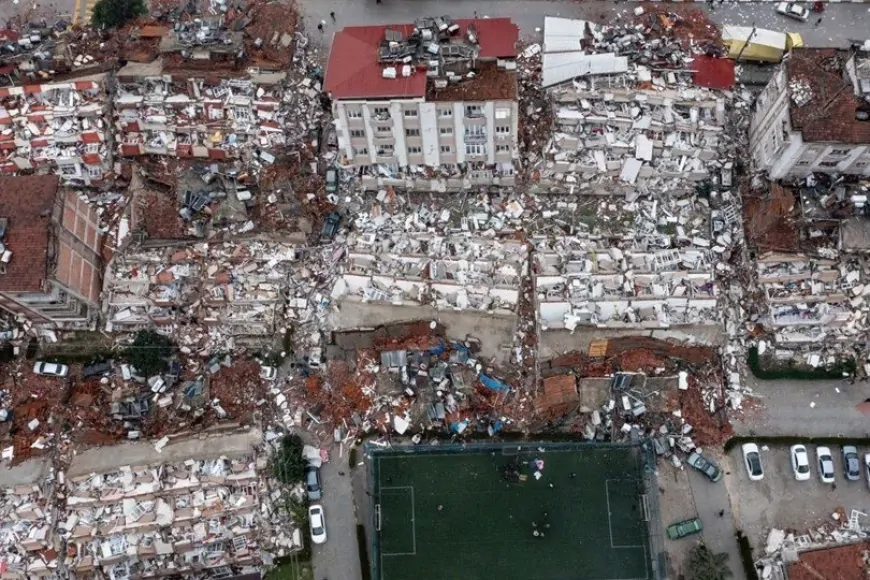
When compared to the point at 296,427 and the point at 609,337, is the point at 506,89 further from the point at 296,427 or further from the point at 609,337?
the point at 296,427

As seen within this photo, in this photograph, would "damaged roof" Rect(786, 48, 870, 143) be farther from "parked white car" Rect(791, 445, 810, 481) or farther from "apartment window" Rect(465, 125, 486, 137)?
"parked white car" Rect(791, 445, 810, 481)

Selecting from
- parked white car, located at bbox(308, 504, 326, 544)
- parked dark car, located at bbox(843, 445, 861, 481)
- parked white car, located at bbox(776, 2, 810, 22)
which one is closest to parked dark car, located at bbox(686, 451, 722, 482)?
parked dark car, located at bbox(843, 445, 861, 481)

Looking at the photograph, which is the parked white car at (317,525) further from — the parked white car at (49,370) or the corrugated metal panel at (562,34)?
the corrugated metal panel at (562,34)

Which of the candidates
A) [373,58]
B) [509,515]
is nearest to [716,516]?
[509,515]

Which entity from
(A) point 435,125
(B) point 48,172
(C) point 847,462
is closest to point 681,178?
(A) point 435,125

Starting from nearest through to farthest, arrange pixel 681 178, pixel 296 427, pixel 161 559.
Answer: pixel 161 559 < pixel 296 427 < pixel 681 178

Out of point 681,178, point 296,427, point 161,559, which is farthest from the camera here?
point 681,178
